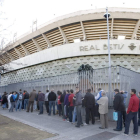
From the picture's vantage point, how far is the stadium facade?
18.2m

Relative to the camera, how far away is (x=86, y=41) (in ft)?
62.1

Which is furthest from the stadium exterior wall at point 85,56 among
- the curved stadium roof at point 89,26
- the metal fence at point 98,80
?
the metal fence at point 98,80

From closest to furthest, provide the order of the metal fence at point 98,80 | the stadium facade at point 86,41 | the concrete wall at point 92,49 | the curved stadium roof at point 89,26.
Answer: the metal fence at point 98,80
the concrete wall at point 92,49
the stadium facade at point 86,41
the curved stadium roof at point 89,26

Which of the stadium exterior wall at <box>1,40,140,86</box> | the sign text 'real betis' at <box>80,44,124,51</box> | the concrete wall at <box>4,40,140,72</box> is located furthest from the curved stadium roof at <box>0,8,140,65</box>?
the stadium exterior wall at <box>1,40,140,86</box>

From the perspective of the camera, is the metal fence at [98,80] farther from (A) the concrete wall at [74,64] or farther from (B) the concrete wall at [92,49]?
(B) the concrete wall at [92,49]

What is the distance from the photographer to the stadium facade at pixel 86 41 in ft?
59.7

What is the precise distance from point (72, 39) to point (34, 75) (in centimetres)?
818

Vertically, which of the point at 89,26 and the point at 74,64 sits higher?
the point at 89,26

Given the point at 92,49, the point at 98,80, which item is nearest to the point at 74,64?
the point at 92,49

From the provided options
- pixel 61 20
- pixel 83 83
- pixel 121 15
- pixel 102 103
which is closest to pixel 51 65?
pixel 61 20

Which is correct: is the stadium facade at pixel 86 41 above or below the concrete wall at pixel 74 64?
above

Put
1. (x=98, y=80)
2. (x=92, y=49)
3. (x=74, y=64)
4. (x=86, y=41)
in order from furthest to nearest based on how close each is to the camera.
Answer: (x=74, y=64) < (x=86, y=41) < (x=92, y=49) < (x=98, y=80)

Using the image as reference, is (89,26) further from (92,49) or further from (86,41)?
(92,49)

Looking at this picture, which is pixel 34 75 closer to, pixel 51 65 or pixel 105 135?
pixel 51 65
